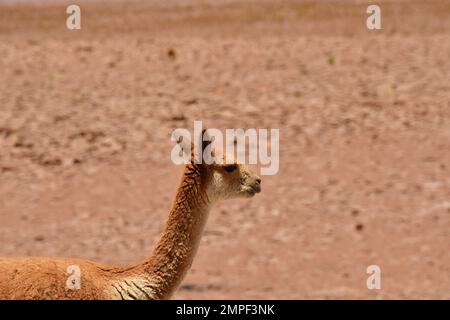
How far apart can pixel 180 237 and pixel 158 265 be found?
27 cm

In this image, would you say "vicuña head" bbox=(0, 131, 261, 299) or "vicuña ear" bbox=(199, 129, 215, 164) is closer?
"vicuña head" bbox=(0, 131, 261, 299)

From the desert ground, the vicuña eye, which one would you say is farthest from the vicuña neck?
the desert ground

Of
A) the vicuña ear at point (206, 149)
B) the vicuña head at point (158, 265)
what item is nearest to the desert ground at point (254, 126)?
the vicuña head at point (158, 265)

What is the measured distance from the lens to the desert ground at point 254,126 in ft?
52.0

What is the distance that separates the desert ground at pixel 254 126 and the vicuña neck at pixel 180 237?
17.2ft

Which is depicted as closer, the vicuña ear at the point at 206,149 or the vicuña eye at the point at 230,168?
the vicuña ear at the point at 206,149

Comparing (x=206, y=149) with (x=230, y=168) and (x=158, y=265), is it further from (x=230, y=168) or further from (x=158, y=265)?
(x=158, y=265)

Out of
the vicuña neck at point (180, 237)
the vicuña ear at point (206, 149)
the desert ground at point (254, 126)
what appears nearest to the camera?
the vicuña neck at point (180, 237)

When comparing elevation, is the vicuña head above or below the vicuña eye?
below

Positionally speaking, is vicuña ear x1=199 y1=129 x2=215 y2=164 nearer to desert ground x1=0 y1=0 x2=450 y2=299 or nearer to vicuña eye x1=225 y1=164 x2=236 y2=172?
vicuña eye x1=225 y1=164 x2=236 y2=172

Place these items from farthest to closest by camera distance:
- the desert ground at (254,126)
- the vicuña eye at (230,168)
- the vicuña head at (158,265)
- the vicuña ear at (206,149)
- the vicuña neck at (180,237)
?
1. the desert ground at (254,126)
2. the vicuña eye at (230,168)
3. the vicuña ear at (206,149)
4. the vicuña neck at (180,237)
5. the vicuña head at (158,265)

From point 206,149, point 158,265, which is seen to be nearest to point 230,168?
point 206,149

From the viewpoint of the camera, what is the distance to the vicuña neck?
8.41 meters

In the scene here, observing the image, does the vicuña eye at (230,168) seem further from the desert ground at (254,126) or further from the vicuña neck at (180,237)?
the desert ground at (254,126)
